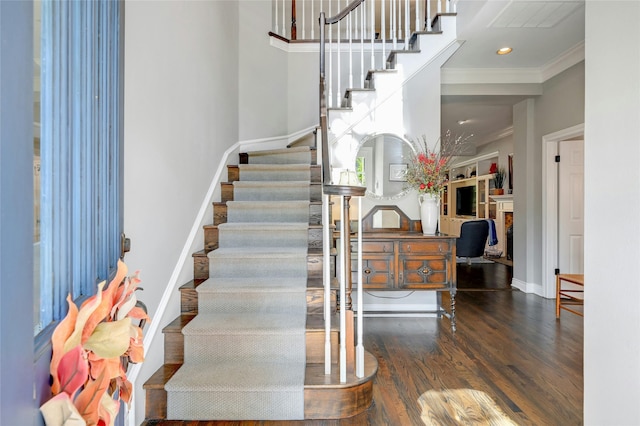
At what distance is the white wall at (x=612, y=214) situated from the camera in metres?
1.26

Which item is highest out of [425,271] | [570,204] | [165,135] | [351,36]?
[351,36]

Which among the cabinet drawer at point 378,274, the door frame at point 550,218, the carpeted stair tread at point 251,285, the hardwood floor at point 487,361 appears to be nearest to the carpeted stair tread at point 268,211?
the carpeted stair tread at point 251,285

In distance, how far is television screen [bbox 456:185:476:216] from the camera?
880 centimetres

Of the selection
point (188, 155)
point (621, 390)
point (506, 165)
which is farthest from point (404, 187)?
point (506, 165)

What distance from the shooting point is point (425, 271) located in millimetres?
3230

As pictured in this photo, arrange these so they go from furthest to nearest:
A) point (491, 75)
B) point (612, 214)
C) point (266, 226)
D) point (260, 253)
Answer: point (491, 75) → point (266, 226) → point (260, 253) → point (612, 214)

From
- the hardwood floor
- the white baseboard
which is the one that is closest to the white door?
the white baseboard

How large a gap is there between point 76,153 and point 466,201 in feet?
30.9

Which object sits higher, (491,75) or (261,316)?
(491,75)

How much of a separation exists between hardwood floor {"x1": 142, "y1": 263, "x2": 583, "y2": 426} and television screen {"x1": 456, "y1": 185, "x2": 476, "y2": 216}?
202 inches

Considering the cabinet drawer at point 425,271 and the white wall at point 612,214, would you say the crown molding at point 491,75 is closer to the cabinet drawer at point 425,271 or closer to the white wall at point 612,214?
the cabinet drawer at point 425,271

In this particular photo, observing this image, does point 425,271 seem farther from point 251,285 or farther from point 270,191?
point 251,285

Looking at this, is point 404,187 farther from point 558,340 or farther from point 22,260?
point 22,260

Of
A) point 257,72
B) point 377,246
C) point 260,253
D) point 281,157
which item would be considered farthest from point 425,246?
point 257,72
